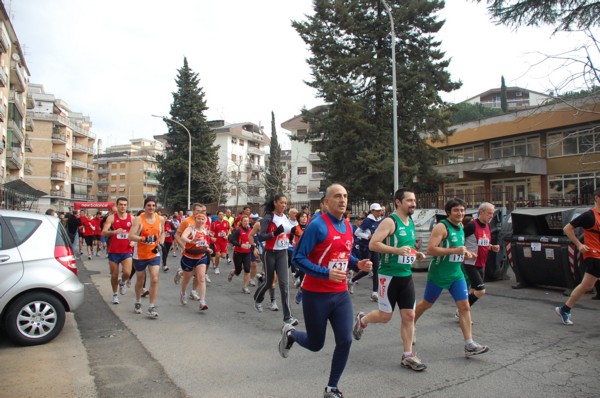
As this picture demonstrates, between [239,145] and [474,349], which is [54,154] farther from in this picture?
[474,349]

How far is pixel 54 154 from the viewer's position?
233ft

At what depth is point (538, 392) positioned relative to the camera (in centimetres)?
420

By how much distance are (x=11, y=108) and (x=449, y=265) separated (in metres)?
45.4

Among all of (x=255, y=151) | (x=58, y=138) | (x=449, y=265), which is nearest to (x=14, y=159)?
(x=58, y=138)

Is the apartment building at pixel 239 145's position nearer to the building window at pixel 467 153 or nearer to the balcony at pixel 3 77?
the balcony at pixel 3 77

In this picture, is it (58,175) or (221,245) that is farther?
(58,175)

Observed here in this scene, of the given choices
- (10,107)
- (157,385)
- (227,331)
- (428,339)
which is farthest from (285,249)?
(10,107)

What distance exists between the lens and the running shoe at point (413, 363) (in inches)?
187

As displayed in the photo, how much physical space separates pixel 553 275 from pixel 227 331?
7.21 meters

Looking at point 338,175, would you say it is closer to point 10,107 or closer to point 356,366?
point 356,366

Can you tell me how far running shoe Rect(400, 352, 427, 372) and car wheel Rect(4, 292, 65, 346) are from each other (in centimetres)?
446

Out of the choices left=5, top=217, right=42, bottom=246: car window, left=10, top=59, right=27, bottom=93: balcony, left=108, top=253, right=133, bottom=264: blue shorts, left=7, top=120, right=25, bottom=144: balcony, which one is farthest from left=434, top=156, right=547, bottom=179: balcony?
left=10, top=59, right=27, bottom=93: balcony

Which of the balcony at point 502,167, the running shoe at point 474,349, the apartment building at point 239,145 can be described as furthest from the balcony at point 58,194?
the running shoe at point 474,349

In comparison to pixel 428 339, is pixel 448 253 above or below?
above
